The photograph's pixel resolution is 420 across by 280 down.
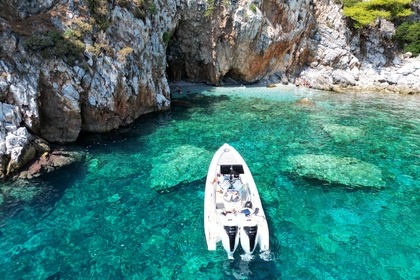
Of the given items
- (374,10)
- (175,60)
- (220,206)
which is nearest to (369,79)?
(374,10)

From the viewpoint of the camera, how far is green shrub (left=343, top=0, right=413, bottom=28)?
4500cm

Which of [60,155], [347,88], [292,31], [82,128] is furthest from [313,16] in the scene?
[60,155]

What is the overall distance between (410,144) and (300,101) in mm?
13889

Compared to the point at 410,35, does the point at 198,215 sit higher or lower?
lower

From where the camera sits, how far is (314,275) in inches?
427

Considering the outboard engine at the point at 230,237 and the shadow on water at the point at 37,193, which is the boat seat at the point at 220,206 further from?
the shadow on water at the point at 37,193

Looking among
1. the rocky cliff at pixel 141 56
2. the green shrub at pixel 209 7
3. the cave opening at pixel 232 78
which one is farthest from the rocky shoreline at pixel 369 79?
the green shrub at pixel 209 7

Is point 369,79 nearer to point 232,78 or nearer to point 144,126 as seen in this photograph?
point 232,78

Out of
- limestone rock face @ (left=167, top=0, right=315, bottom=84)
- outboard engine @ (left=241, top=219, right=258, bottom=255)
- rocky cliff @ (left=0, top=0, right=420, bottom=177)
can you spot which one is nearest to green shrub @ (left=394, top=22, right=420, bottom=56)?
rocky cliff @ (left=0, top=0, right=420, bottom=177)

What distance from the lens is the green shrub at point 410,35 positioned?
46.6 metres

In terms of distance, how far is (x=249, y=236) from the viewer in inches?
435

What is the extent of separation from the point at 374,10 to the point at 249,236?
160 ft

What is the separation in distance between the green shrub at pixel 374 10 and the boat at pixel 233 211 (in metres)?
41.1

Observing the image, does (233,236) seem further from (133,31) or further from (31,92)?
(133,31)
